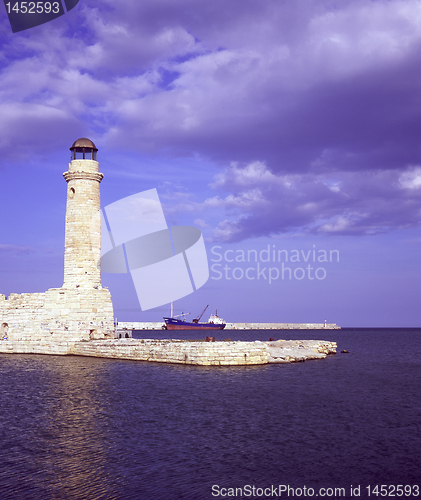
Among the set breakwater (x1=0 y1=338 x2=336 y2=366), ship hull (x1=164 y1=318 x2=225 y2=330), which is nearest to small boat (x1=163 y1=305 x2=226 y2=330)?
ship hull (x1=164 y1=318 x2=225 y2=330)

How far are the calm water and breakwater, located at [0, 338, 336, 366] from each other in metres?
2.75

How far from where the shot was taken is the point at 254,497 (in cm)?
843

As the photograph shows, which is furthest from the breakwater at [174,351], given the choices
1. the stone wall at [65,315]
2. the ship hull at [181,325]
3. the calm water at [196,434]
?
the ship hull at [181,325]

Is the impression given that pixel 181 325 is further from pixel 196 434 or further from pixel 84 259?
pixel 196 434

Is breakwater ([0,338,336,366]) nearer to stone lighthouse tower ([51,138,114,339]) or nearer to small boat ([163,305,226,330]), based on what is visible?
stone lighthouse tower ([51,138,114,339])

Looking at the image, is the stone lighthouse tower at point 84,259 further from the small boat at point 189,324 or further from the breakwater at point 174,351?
the small boat at point 189,324

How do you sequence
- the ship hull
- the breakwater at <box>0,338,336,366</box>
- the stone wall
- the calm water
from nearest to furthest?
the calm water
the breakwater at <box>0,338,336,366</box>
the stone wall
the ship hull

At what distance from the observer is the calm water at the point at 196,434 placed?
9.12 m

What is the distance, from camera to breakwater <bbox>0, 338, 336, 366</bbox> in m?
26.7

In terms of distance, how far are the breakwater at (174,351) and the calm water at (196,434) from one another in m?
2.75

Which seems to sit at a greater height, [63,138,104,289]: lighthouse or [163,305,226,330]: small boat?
[63,138,104,289]: lighthouse

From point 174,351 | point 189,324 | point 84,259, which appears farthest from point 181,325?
point 174,351

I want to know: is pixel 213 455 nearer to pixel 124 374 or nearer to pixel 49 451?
pixel 49 451

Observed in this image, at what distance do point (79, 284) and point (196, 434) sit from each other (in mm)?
21653
